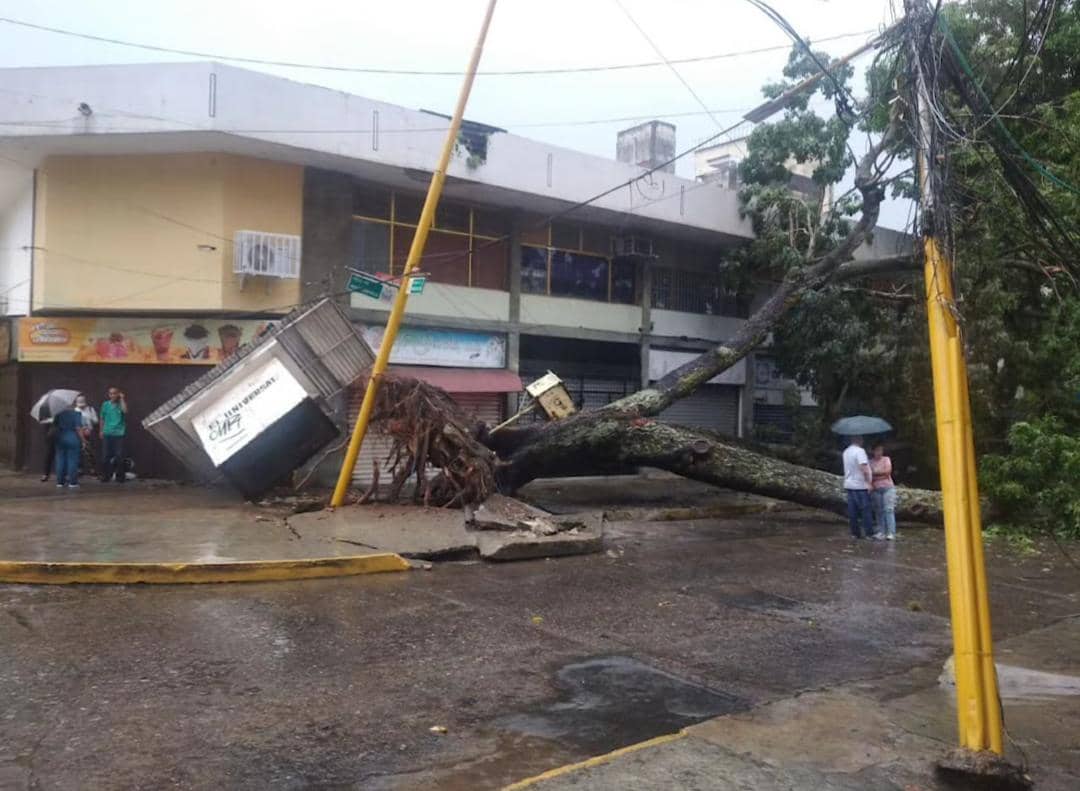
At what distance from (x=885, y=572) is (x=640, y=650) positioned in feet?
15.7

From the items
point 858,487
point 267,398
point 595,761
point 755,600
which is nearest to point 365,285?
point 267,398

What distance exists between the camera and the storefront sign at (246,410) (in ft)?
37.8

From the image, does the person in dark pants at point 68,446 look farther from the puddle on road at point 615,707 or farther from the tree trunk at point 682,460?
the puddle on road at point 615,707

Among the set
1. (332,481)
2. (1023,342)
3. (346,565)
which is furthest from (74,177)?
(1023,342)

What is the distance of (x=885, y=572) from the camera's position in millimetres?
10117

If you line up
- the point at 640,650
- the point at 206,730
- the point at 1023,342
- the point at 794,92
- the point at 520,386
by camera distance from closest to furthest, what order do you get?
the point at 206,730 < the point at 640,650 < the point at 794,92 < the point at 1023,342 < the point at 520,386

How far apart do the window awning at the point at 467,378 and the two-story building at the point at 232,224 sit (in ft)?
0.17

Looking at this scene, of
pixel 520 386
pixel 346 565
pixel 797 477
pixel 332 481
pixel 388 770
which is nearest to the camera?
pixel 388 770

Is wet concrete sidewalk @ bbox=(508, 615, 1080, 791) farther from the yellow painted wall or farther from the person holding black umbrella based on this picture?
the yellow painted wall

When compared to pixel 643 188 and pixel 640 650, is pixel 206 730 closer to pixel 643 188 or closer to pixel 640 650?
pixel 640 650

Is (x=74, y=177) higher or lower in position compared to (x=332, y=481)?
higher

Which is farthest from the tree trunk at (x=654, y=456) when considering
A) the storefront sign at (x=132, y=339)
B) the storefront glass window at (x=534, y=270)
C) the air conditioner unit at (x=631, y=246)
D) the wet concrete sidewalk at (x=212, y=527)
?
the air conditioner unit at (x=631, y=246)

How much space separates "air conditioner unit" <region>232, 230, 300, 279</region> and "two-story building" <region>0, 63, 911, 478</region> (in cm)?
3

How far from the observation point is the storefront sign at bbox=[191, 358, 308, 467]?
11.5 meters
